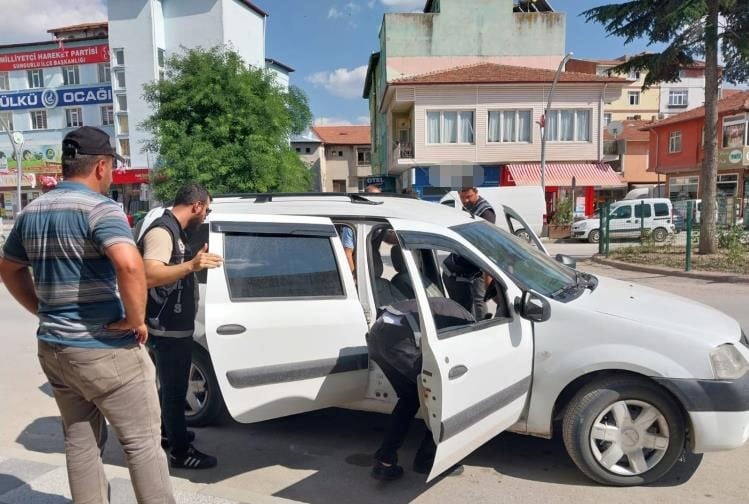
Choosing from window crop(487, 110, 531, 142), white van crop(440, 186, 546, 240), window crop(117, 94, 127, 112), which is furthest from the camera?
window crop(117, 94, 127, 112)

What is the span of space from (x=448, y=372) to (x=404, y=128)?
33203 millimetres

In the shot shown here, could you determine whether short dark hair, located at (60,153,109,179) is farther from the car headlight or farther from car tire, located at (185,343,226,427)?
the car headlight

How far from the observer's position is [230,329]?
10.8 ft

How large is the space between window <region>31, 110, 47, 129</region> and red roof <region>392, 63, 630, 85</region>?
3554 centimetres

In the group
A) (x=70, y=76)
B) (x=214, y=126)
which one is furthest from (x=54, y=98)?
(x=214, y=126)

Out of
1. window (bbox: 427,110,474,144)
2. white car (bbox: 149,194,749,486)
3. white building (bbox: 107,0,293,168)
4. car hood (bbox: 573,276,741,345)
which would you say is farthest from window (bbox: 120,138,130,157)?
car hood (bbox: 573,276,741,345)

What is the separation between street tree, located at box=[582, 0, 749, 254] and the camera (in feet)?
43.1

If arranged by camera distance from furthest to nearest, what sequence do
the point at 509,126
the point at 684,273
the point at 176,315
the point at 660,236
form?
the point at 509,126
the point at 660,236
the point at 684,273
the point at 176,315

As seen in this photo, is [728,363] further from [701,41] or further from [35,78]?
[35,78]

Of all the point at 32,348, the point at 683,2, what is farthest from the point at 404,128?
the point at 32,348

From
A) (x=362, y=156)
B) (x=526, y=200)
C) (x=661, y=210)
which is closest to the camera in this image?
(x=661, y=210)

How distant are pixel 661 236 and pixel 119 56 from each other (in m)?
41.0

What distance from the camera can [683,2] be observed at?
1316 centimetres

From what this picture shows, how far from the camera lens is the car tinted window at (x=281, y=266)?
3.60 metres
